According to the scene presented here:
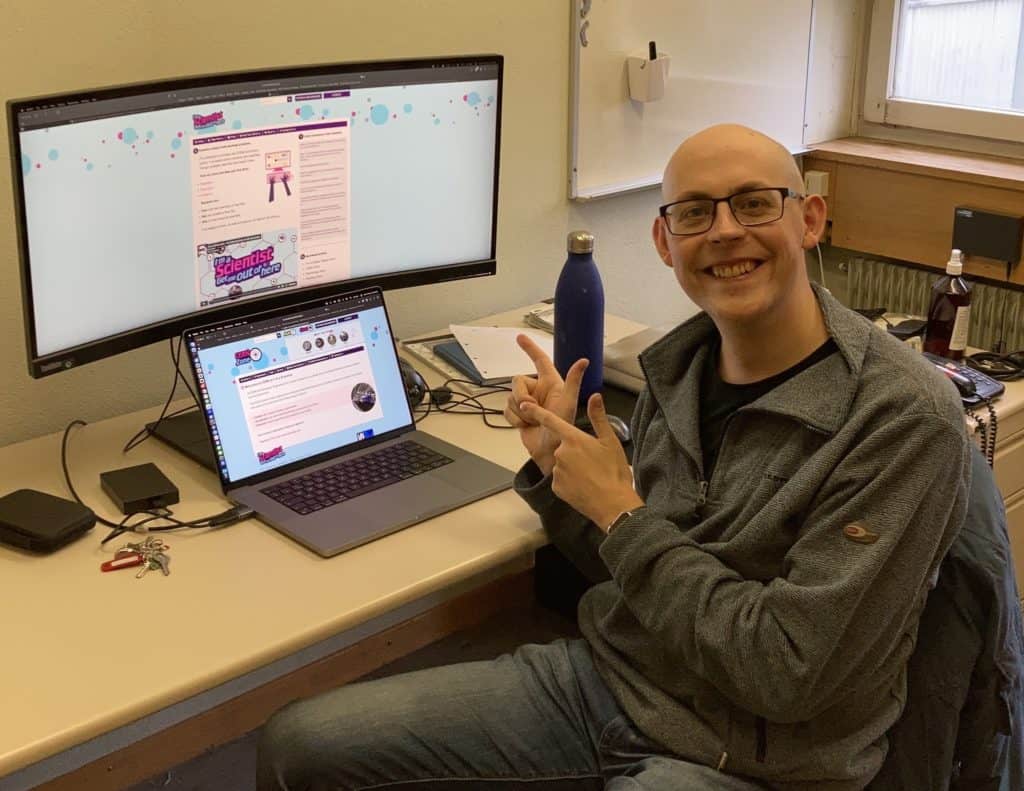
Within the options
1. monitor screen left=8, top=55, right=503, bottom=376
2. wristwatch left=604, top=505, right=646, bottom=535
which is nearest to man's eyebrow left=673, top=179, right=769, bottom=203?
wristwatch left=604, top=505, right=646, bottom=535

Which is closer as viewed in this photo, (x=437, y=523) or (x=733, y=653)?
(x=733, y=653)

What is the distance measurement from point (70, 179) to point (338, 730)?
77 cm

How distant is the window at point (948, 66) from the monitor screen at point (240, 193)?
1440mm

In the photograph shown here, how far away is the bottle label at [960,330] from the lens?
2.20 m

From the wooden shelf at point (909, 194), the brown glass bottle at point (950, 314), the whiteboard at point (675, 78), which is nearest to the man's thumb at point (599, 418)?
the brown glass bottle at point (950, 314)

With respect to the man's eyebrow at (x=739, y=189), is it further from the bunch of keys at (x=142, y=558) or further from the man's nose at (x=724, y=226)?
the bunch of keys at (x=142, y=558)

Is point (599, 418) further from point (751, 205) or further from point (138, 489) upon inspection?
point (138, 489)

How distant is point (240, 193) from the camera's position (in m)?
1.69

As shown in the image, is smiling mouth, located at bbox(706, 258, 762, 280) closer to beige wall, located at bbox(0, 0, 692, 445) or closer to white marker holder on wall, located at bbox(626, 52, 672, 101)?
beige wall, located at bbox(0, 0, 692, 445)

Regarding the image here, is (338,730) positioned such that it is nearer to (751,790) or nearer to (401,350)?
(751,790)

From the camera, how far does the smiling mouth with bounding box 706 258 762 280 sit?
1411 mm

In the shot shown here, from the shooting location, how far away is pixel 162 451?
181cm

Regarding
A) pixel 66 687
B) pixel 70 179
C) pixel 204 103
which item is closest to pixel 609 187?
pixel 204 103

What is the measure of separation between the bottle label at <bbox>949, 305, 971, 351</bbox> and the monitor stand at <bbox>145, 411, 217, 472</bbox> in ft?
4.42
